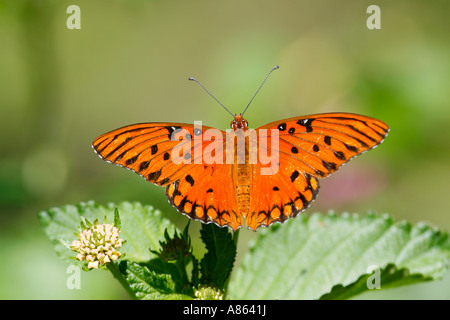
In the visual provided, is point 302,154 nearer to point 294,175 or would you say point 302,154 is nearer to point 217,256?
point 294,175

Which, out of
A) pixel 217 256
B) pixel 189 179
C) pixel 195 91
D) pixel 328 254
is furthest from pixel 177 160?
pixel 195 91

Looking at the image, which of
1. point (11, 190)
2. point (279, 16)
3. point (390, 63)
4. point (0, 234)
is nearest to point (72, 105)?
point (11, 190)

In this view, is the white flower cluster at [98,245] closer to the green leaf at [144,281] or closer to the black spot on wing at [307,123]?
the green leaf at [144,281]

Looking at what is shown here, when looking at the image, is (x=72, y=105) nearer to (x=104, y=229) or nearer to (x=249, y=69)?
(x=249, y=69)

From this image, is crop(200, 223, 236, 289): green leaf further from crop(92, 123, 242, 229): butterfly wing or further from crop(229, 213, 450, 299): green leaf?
crop(229, 213, 450, 299): green leaf

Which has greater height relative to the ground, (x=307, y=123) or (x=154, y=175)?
(x=307, y=123)

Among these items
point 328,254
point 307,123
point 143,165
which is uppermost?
point 307,123
